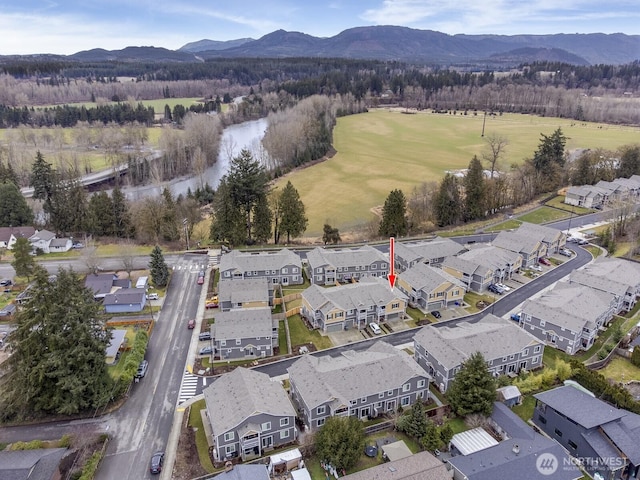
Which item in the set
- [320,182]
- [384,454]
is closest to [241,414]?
[384,454]

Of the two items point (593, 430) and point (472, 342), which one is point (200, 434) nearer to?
point (472, 342)

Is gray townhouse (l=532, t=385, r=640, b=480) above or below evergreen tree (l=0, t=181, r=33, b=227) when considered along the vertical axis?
below

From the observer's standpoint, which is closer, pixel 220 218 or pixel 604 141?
pixel 220 218

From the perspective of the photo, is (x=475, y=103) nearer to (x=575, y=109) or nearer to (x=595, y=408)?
(x=575, y=109)

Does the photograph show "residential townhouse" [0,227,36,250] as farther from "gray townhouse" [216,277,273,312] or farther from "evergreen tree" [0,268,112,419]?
"evergreen tree" [0,268,112,419]

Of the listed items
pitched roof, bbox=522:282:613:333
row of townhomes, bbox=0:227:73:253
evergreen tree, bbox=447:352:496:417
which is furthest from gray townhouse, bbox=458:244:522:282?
row of townhomes, bbox=0:227:73:253
